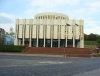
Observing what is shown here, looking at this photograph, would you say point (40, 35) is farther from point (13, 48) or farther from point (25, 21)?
point (13, 48)

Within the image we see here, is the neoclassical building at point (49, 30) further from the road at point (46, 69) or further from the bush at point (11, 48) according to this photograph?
the road at point (46, 69)

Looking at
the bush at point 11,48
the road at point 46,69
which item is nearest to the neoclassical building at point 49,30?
the bush at point 11,48

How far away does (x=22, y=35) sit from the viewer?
234 feet

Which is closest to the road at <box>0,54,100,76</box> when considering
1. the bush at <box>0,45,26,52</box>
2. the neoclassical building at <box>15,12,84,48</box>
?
the bush at <box>0,45,26,52</box>

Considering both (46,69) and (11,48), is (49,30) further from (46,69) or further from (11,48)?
(46,69)

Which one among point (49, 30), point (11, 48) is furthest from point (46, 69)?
point (49, 30)

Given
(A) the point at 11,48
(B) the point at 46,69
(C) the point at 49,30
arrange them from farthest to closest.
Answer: (C) the point at 49,30 < (A) the point at 11,48 < (B) the point at 46,69

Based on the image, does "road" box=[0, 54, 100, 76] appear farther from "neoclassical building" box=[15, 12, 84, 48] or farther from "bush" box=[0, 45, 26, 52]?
"neoclassical building" box=[15, 12, 84, 48]

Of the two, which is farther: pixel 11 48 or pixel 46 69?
pixel 11 48

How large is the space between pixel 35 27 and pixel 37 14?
1306cm

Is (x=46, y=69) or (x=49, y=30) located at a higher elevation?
(x=49, y=30)

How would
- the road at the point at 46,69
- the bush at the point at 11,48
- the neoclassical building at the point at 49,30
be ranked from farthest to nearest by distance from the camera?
the neoclassical building at the point at 49,30 < the bush at the point at 11,48 < the road at the point at 46,69

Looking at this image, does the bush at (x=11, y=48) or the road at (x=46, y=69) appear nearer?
the road at (x=46, y=69)

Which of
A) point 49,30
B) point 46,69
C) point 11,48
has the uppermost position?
point 49,30
